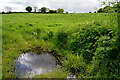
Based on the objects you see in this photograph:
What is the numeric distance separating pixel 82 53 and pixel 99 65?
1521 mm

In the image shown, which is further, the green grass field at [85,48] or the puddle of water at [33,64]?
the puddle of water at [33,64]

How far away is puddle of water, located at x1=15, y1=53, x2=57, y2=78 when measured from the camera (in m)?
5.97

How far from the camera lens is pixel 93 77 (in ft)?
16.2

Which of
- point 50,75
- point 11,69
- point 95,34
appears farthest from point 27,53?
point 95,34

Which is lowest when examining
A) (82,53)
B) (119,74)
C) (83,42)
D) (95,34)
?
(119,74)

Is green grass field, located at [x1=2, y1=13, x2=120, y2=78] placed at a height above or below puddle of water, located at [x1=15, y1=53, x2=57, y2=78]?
above

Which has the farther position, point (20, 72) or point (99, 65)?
point (20, 72)

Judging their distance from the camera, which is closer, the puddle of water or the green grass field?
the green grass field

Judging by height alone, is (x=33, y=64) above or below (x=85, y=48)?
below

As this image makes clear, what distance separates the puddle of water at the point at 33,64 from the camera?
5.97 m

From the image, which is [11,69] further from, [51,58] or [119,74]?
[119,74]

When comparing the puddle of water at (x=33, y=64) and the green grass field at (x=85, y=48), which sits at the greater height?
the green grass field at (x=85, y=48)

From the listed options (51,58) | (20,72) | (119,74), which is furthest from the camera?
(51,58)

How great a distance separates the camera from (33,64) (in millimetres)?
7012
